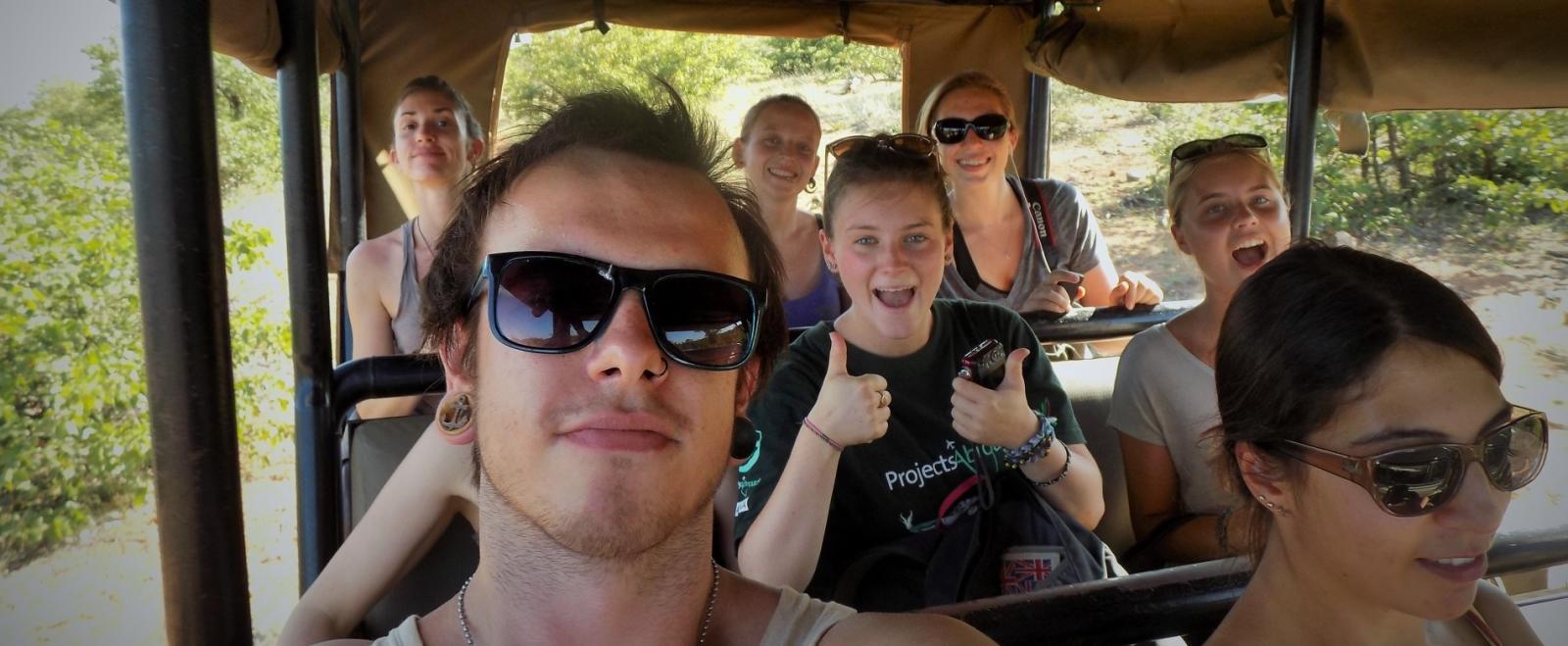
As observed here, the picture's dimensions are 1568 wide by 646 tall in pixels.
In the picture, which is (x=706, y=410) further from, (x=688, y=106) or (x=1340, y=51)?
(x=1340, y=51)

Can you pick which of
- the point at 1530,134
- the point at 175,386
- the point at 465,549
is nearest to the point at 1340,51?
the point at 465,549

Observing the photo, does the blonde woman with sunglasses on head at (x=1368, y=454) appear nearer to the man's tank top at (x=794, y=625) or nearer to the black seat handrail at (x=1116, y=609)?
the black seat handrail at (x=1116, y=609)

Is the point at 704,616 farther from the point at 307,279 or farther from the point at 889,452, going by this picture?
the point at 307,279

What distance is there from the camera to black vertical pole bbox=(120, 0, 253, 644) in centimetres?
96

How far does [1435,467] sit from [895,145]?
44.9 inches

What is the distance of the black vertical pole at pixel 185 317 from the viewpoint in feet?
3.17

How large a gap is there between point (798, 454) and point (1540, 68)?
5.32 ft

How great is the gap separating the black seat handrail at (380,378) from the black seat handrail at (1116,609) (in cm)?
111

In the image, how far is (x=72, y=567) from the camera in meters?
5.43

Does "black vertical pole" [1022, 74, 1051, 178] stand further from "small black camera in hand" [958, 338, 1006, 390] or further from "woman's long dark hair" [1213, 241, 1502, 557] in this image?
"woman's long dark hair" [1213, 241, 1502, 557]

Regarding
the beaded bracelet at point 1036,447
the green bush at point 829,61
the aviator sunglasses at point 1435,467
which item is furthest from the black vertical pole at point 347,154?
the green bush at point 829,61

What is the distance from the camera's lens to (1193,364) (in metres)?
2.15

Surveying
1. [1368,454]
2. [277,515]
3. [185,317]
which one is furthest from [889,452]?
[277,515]

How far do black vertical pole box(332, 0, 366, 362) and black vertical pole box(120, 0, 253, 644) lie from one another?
98.3 inches
